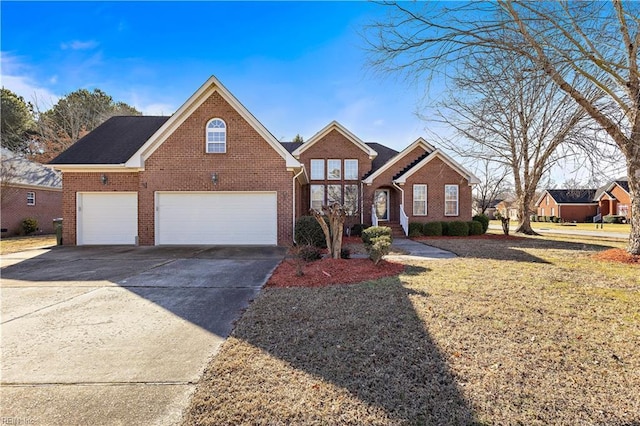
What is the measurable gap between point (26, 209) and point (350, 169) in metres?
22.3

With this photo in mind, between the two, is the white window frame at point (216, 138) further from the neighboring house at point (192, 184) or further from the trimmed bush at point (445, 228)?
the trimmed bush at point (445, 228)

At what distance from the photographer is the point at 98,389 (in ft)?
8.97

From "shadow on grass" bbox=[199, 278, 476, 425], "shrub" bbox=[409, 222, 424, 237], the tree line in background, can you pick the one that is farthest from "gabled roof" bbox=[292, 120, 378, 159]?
the tree line in background

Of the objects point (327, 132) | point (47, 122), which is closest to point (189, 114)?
point (327, 132)

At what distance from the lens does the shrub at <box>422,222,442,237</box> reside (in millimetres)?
17422

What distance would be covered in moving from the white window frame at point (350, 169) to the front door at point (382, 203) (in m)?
1.91

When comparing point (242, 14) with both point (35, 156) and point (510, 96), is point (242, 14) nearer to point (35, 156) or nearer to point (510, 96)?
point (510, 96)

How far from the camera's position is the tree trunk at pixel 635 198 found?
9.64 metres

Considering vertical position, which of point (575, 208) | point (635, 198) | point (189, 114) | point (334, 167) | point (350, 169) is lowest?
point (575, 208)

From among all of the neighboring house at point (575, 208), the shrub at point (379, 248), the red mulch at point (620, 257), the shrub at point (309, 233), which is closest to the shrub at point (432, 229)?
the red mulch at point (620, 257)

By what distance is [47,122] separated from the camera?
29.4 m

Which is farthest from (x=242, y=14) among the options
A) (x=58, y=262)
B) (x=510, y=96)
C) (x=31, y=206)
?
(x=31, y=206)

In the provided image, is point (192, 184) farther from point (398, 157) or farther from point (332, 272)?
point (398, 157)

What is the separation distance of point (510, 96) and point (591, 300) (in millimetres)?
5028
